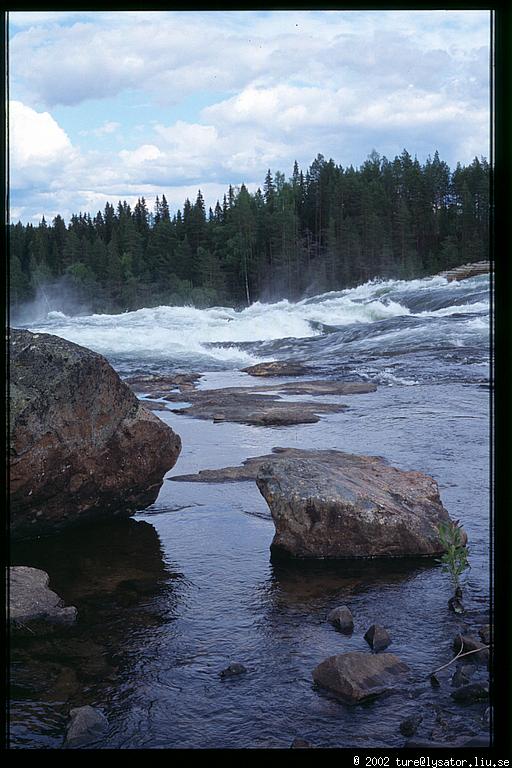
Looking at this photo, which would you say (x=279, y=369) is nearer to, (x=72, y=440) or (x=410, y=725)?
(x=72, y=440)

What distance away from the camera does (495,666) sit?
7.94ft

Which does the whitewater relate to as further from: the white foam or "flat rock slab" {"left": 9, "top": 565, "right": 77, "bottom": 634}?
"flat rock slab" {"left": 9, "top": 565, "right": 77, "bottom": 634}

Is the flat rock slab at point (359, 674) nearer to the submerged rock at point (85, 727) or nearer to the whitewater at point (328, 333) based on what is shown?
the submerged rock at point (85, 727)

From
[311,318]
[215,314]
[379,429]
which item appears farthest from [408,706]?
[215,314]

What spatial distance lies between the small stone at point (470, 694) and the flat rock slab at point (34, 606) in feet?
6.52

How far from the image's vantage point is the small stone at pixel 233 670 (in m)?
3.68

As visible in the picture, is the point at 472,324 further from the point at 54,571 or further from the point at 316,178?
the point at 316,178

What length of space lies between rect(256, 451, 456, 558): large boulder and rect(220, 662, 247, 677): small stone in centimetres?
140

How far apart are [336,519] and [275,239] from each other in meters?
31.9

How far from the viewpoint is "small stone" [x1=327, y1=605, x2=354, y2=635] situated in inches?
160

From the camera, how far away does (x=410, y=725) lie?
10.3 ft

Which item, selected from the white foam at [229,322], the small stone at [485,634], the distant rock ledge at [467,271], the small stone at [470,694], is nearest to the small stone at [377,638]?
the small stone at [485,634]

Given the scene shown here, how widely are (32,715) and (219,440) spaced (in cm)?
539

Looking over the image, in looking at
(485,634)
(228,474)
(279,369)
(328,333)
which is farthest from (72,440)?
(328,333)
